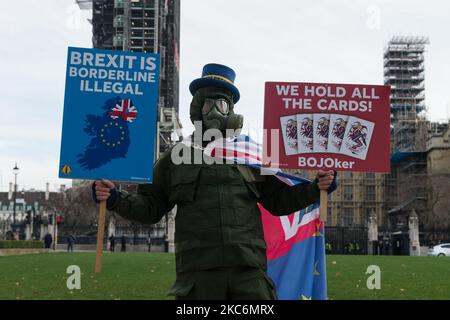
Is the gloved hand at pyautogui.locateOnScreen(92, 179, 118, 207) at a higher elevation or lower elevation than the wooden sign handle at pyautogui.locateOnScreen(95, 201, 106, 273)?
higher

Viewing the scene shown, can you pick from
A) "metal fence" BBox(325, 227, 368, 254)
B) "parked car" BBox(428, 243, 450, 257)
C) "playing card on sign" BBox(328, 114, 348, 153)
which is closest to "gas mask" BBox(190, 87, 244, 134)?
"playing card on sign" BBox(328, 114, 348, 153)

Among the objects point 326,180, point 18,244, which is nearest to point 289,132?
point 326,180

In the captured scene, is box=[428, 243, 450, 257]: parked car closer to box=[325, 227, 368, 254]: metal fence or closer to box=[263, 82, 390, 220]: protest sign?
box=[325, 227, 368, 254]: metal fence

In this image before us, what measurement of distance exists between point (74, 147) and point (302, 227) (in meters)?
2.99

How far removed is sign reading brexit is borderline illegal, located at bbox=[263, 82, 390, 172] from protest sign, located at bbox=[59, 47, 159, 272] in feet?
3.75

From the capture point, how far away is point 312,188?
5.23 meters

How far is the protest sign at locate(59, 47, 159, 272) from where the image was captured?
18.4ft

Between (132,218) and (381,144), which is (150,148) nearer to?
(132,218)

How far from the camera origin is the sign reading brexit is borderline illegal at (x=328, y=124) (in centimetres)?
575

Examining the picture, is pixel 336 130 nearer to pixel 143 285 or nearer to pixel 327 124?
pixel 327 124

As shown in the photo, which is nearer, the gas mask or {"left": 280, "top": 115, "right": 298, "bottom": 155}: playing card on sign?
the gas mask

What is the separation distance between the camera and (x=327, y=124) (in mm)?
5762

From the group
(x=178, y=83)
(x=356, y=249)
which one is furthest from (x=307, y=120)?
(x=178, y=83)
